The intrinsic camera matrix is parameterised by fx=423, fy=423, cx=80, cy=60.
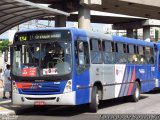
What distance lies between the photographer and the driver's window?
13984mm

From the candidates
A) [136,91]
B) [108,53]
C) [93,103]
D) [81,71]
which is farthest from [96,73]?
[136,91]

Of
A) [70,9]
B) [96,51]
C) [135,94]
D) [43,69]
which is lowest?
[135,94]

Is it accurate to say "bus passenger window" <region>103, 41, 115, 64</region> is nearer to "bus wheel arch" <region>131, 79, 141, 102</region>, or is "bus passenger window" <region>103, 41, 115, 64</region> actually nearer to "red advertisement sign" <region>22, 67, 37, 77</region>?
"bus wheel arch" <region>131, 79, 141, 102</region>

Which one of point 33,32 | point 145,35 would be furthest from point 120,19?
point 33,32

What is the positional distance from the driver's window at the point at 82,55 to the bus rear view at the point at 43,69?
41 cm

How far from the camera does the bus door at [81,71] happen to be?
13805 millimetres

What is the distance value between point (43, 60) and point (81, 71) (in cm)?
132

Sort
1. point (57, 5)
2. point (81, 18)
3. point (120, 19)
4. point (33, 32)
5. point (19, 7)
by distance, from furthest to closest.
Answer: point (120, 19) < point (57, 5) < point (81, 18) < point (19, 7) < point (33, 32)

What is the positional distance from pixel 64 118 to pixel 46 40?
2655mm

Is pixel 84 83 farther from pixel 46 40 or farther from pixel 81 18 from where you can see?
pixel 81 18

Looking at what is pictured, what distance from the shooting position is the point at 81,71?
554 inches

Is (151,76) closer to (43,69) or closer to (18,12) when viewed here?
(18,12)

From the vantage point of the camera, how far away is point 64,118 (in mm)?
13508

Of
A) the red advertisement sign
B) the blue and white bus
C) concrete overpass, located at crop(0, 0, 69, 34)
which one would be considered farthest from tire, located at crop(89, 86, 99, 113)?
concrete overpass, located at crop(0, 0, 69, 34)
